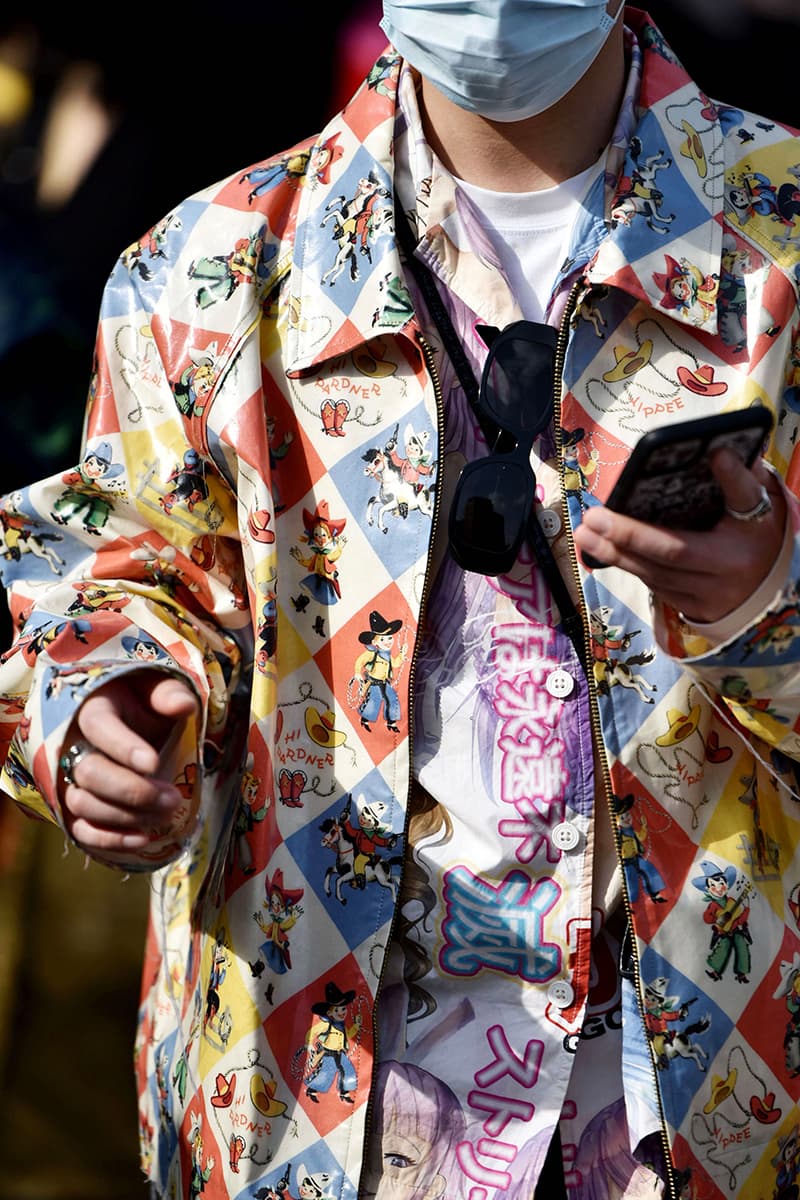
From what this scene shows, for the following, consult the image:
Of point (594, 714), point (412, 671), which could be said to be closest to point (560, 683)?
point (594, 714)

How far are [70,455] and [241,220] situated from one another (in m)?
1.49

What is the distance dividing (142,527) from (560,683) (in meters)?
0.54

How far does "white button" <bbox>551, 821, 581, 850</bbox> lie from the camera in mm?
1524

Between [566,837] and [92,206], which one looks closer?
[566,837]

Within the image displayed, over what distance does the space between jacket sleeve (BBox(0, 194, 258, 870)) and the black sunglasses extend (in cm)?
29

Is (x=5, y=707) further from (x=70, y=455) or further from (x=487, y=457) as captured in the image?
(x=70, y=455)

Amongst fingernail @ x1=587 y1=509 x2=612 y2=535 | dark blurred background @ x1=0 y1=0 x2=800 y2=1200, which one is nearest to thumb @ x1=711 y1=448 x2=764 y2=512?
fingernail @ x1=587 y1=509 x2=612 y2=535

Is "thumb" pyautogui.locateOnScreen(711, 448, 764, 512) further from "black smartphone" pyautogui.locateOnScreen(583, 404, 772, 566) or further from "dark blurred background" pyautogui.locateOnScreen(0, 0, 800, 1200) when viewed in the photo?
"dark blurred background" pyautogui.locateOnScreen(0, 0, 800, 1200)

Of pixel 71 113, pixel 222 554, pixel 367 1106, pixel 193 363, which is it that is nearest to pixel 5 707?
pixel 222 554

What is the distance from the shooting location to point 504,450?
1.56 m

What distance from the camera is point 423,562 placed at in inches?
60.9

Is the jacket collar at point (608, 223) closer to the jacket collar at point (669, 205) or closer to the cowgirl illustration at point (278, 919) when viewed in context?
the jacket collar at point (669, 205)

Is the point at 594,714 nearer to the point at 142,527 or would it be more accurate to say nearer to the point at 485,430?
the point at 485,430

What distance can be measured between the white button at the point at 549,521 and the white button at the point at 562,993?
482mm
